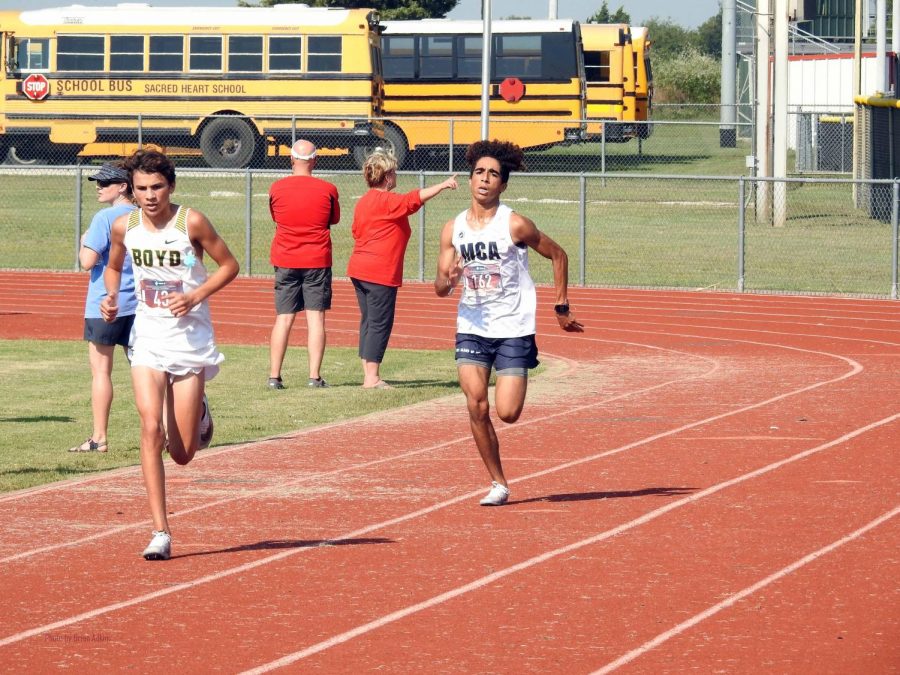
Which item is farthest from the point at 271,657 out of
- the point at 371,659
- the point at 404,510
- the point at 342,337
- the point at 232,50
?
the point at 232,50

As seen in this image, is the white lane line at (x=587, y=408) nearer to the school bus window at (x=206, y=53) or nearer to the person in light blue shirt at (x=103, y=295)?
the person in light blue shirt at (x=103, y=295)

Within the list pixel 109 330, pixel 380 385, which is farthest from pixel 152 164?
pixel 380 385

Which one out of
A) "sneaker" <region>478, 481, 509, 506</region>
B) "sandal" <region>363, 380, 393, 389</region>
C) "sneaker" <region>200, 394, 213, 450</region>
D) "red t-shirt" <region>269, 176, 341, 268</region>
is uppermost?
"red t-shirt" <region>269, 176, 341, 268</region>

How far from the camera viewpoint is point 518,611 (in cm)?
683

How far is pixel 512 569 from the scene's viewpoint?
7.58 meters

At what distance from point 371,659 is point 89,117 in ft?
107

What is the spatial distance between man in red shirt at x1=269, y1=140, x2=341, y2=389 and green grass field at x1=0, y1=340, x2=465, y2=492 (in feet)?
1.65

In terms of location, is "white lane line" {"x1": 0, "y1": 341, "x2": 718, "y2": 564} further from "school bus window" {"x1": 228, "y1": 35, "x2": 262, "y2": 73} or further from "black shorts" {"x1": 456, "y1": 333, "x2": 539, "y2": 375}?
"school bus window" {"x1": 228, "y1": 35, "x2": 262, "y2": 73}

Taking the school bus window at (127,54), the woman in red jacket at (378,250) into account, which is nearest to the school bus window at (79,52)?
the school bus window at (127,54)

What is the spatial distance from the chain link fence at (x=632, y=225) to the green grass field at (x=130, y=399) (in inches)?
292

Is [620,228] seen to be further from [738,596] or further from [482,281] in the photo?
[738,596]

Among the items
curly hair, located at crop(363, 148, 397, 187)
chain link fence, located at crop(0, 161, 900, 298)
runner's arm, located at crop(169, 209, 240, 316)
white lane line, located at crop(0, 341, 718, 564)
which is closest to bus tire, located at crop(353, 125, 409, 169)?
chain link fence, located at crop(0, 161, 900, 298)

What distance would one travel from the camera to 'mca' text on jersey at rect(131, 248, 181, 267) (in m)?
7.68

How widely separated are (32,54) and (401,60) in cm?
857
